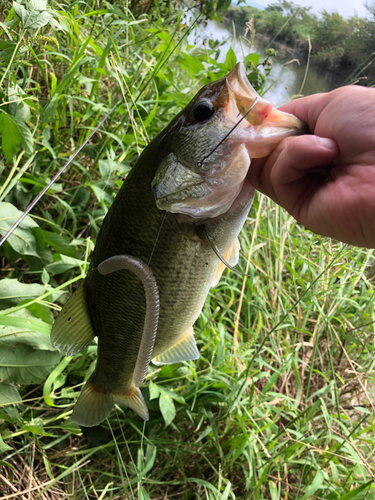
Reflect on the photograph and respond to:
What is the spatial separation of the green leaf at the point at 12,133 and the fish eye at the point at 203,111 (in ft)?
3.07

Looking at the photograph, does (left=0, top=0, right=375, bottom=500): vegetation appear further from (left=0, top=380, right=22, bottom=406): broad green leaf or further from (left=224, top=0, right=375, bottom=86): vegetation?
(left=224, top=0, right=375, bottom=86): vegetation

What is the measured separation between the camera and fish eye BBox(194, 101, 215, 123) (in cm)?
98

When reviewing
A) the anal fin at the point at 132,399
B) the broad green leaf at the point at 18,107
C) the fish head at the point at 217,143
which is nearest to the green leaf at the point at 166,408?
the anal fin at the point at 132,399

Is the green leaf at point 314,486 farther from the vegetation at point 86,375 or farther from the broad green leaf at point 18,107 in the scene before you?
the broad green leaf at point 18,107

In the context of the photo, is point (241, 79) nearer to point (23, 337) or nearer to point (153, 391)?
point (23, 337)

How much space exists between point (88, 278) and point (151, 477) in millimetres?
1270

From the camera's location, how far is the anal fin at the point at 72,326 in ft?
3.90

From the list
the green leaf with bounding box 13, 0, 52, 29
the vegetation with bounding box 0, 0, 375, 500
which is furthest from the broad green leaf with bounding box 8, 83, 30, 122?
the green leaf with bounding box 13, 0, 52, 29

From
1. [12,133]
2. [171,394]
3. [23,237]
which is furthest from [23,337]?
[12,133]

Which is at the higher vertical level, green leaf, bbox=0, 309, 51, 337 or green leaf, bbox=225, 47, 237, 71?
green leaf, bbox=225, 47, 237, 71

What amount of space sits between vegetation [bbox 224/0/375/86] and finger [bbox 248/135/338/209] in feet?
3.80

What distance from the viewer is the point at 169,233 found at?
3.55ft

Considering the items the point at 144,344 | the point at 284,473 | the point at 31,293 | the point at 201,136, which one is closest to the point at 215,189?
the point at 201,136

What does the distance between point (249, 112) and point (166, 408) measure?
1340mm
